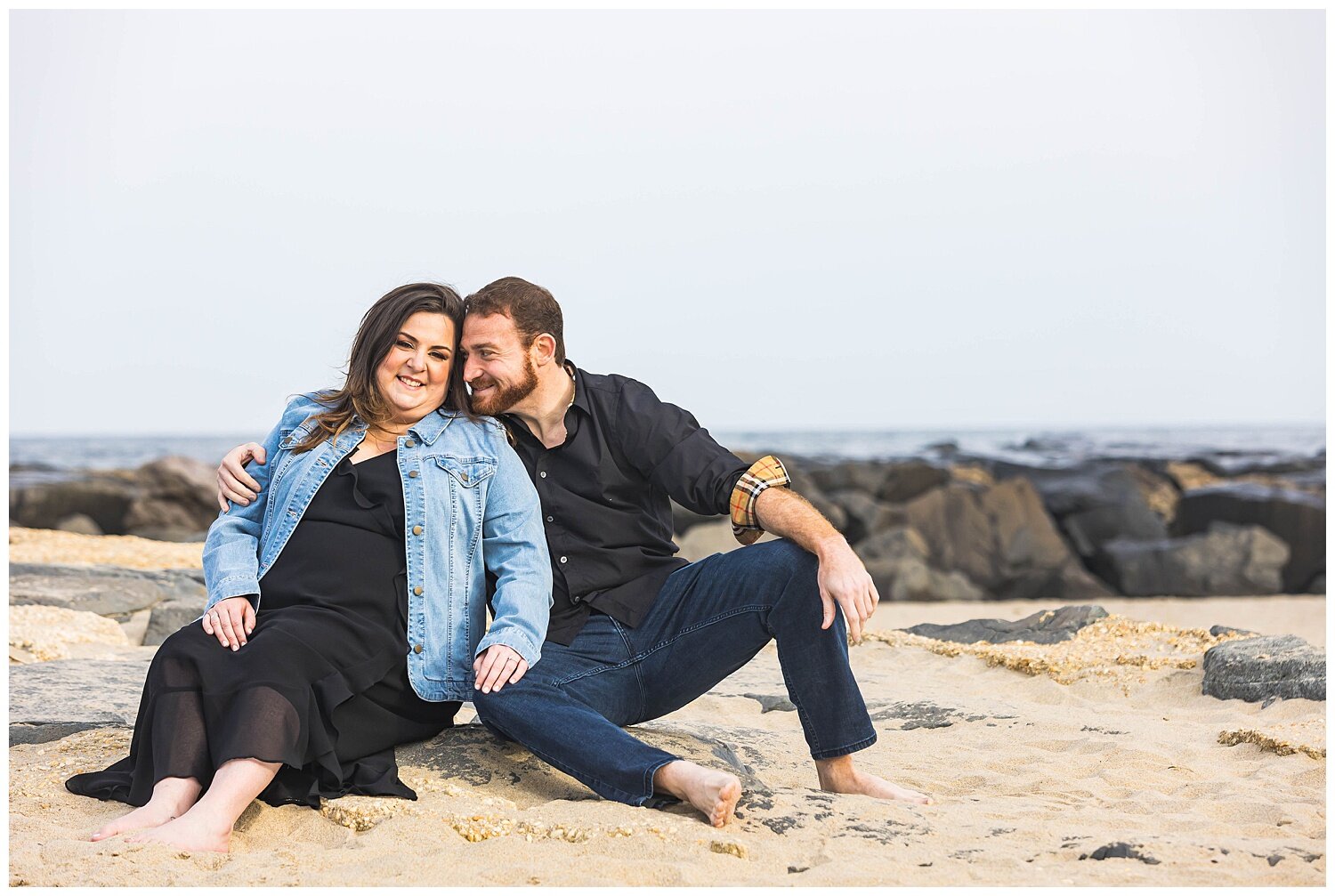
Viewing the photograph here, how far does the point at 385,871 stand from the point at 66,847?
29.8 inches

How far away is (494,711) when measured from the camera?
3164 mm

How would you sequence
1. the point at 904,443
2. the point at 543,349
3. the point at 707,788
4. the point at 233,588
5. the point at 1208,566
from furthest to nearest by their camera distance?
the point at 904,443
the point at 1208,566
the point at 543,349
the point at 233,588
the point at 707,788

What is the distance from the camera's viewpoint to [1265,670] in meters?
4.81

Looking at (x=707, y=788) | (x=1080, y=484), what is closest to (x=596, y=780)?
(x=707, y=788)

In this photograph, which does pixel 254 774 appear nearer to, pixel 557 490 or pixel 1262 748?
pixel 557 490

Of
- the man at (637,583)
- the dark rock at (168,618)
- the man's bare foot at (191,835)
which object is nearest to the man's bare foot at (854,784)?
the man at (637,583)

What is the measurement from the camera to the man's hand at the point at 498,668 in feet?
10.2

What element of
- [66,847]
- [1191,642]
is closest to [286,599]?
[66,847]

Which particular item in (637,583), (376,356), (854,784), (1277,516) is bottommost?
(1277,516)

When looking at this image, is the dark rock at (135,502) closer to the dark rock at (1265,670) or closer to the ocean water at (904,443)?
the ocean water at (904,443)

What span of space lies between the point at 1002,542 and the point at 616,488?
39.0 feet

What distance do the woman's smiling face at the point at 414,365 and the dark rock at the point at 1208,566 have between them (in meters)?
12.1

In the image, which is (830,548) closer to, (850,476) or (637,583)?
(637,583)

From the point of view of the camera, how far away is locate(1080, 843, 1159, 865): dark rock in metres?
2.69
